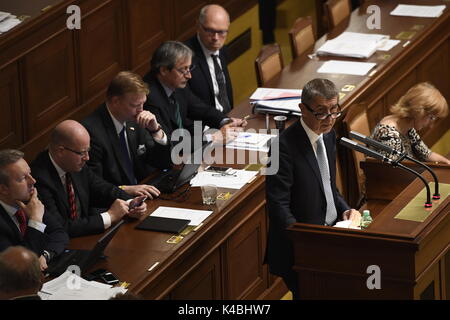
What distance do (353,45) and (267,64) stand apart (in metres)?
0.83

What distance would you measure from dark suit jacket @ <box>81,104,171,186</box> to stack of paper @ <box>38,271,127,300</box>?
1.24m

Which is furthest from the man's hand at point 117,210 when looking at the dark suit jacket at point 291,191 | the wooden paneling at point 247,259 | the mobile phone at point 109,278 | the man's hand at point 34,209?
the dark suit jacket at point 291,191

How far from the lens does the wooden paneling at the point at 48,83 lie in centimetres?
765

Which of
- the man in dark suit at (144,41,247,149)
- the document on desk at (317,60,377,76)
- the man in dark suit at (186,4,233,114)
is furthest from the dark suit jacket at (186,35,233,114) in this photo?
the document on desk at (317,60,377,76)

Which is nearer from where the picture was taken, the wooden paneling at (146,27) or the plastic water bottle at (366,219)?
the plastic water bottle at (366,219)

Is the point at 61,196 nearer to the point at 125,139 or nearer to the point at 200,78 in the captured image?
the point at 125,139

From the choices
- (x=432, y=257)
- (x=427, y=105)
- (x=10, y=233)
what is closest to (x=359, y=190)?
(x=427, y=105)

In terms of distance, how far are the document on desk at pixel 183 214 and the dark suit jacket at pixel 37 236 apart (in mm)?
644

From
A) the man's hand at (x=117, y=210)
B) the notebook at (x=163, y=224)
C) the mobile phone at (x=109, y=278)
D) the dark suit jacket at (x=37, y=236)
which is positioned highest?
the dark suit jacket at (x=37, y=236)

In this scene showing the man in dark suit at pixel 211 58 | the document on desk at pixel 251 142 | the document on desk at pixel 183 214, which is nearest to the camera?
the document on desk at pixel 183 214

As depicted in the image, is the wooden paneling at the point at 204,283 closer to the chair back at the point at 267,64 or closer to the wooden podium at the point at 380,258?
the wooden podium at the point at 380,258

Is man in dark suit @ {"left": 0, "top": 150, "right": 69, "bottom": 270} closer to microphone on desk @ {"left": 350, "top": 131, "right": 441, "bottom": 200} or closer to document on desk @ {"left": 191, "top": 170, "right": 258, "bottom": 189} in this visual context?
document on desk @ {"left": 191, "top": 170, "right": 258, "bottom": 189}

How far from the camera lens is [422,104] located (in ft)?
22.2

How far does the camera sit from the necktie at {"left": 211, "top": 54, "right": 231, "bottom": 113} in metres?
8.09
